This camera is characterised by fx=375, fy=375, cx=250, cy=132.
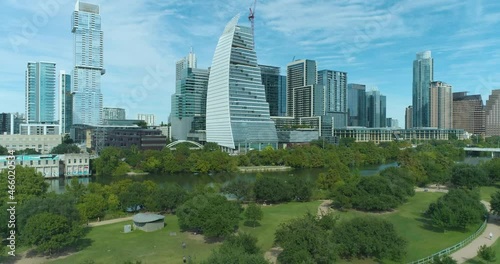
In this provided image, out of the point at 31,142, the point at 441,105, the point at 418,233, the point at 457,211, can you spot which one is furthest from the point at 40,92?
the point at 441,105

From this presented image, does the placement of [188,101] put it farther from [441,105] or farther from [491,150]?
[441,105]

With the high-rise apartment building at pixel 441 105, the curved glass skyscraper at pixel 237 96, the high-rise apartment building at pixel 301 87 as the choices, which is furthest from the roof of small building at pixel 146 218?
the high-rise apartment building at pixel 441 105

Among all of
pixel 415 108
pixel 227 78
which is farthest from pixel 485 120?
pixel 227 78

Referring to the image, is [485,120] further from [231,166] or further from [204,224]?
[204,224]

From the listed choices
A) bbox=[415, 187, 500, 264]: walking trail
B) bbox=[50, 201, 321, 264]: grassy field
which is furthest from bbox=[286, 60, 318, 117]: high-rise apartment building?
bbox=[50, 201, 321, 264]: grassy field

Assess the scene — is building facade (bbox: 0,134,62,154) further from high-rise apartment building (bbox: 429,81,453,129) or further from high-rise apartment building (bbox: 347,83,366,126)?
high-rise apartment building (bbox: 347,83,366,126)

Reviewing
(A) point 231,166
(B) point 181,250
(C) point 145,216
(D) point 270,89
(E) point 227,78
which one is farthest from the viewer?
(D) point 270,89

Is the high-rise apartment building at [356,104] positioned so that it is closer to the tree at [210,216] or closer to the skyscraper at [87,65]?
the skyscraper at [87,65]
